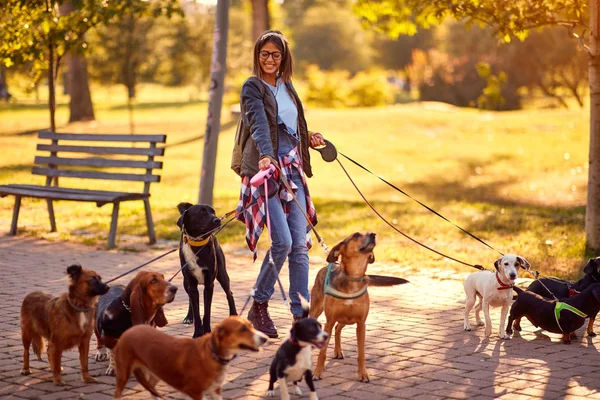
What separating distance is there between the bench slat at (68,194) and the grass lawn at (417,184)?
0.66 m

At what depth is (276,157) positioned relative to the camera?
268 inches

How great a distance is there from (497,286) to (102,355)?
3.27 metres

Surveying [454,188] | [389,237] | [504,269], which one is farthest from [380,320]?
[454,188]

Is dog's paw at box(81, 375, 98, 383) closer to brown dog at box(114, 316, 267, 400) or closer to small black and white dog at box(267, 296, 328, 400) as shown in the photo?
brown dog at box(114, 316, 267, 400)

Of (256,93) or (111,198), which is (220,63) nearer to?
(111,198)

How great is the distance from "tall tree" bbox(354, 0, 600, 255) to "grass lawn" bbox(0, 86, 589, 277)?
0.79 meters

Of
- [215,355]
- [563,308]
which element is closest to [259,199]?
[215,355]

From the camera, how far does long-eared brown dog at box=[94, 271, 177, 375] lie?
569 cm

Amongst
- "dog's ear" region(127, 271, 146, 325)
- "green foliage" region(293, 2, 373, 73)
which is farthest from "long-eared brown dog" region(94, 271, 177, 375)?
"green foliage" region(293, 2, 373, 73)

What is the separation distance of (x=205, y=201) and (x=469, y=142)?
16.1m

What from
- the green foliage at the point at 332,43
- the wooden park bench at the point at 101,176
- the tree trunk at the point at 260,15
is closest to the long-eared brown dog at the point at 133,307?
the wooden park bench at the point at 101,176

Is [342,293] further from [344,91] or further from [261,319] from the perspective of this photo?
[344,91]

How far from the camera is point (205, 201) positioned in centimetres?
1188

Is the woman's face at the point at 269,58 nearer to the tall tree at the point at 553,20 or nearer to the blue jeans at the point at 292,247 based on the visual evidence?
the blue jeans at the point at 292,247
